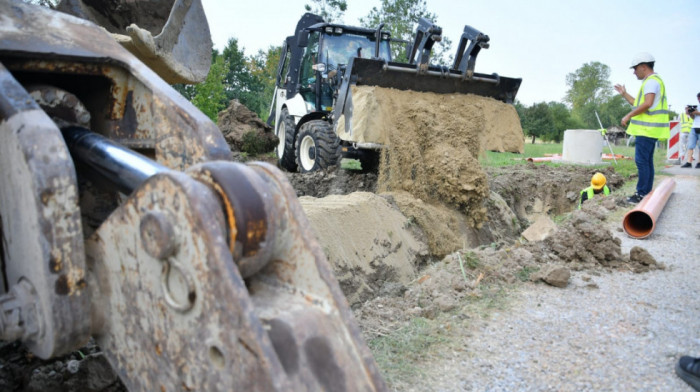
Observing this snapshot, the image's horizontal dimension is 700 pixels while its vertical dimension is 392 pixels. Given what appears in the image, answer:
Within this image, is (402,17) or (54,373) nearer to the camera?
(54,373)

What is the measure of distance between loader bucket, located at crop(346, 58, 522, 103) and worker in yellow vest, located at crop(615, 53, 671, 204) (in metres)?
1.87

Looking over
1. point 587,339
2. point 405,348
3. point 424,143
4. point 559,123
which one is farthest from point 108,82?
point 559,123

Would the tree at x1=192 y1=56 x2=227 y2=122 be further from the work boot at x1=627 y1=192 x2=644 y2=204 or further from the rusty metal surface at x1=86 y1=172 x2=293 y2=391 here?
the rusty metal surface at x1=86 y1=172 x2=293 y2=391

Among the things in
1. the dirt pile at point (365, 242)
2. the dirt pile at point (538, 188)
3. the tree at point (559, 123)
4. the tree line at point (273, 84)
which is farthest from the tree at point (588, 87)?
the dirt pile at point (365, 242)

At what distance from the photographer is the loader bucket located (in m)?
7.89

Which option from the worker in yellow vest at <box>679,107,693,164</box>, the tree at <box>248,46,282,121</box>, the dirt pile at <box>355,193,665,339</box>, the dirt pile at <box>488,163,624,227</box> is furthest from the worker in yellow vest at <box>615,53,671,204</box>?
the tree at <box>248,46,282,121</box>

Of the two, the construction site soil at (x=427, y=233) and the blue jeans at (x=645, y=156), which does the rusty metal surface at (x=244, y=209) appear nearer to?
the construction site soil at (x=427, y=233)

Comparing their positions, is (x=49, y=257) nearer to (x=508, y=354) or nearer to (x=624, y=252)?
(x=508, y=354)

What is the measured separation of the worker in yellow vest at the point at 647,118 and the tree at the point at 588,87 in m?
62.0

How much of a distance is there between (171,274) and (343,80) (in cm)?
691

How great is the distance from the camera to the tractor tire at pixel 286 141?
37.5 ft

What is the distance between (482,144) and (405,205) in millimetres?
1955

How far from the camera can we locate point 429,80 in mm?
8461

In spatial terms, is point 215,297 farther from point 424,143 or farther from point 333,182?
point 333,182
